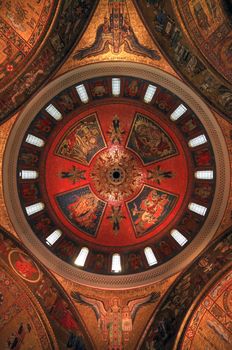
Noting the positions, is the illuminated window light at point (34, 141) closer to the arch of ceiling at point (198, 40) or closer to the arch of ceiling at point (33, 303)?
the arch of ceiling at point (33, 303)

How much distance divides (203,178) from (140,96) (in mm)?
4430

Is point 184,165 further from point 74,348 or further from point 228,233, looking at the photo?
point 74,348

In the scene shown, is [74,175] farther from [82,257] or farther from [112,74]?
[112,74]

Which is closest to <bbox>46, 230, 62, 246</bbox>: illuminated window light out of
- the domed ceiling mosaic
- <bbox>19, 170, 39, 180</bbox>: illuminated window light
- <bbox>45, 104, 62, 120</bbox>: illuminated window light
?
the domed ceiling mosaic

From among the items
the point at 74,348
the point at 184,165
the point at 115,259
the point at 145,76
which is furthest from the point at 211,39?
the point at 74,348

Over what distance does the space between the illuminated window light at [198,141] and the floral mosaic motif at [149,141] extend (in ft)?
2.80

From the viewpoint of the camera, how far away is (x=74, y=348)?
13.5 metres

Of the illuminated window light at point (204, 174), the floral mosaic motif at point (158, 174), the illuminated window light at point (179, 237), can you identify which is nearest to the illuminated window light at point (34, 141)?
the floral mosaic motif at point (158, 174)

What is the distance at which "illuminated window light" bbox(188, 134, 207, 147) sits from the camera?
571 inches

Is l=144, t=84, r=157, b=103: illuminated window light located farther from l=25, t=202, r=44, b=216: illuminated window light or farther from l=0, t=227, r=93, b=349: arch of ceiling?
l=0, t=227, r=93, b=349: arch of ceiling

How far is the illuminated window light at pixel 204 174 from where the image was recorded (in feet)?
48.3

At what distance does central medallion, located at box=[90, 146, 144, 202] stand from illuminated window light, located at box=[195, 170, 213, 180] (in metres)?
2.58

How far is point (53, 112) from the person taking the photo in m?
14.9

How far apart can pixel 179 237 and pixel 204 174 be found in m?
2.95
